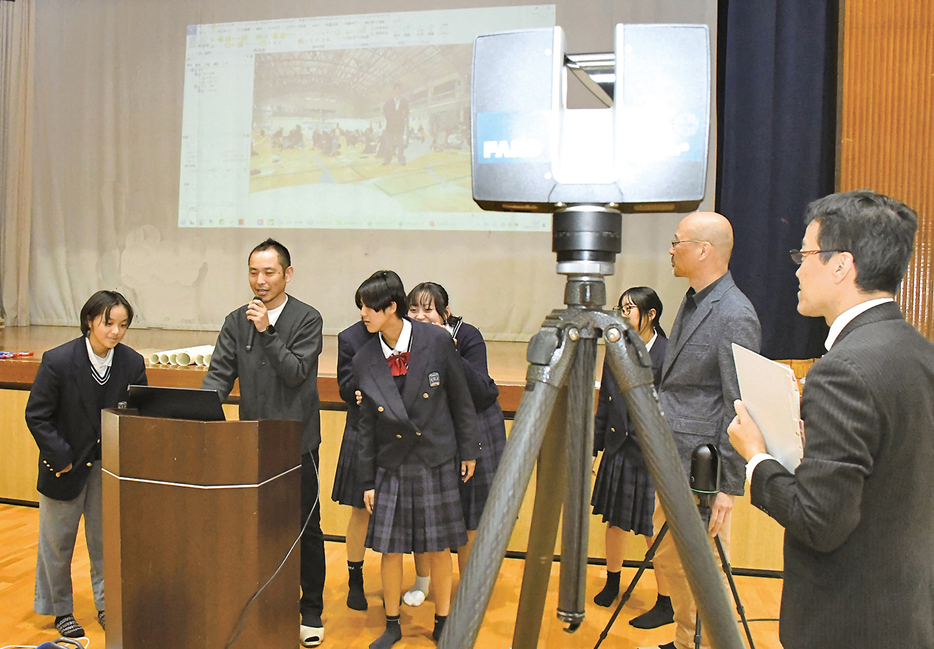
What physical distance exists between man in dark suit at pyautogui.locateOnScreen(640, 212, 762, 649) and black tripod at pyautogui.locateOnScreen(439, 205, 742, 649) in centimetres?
116

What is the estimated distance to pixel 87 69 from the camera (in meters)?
6.43

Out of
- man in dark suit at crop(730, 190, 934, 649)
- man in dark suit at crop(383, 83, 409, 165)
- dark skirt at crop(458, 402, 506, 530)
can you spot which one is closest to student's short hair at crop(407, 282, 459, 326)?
dark skirt at crop(458, 402, 506, 530)

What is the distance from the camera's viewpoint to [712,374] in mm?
1982

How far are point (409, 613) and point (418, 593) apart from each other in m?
0.12

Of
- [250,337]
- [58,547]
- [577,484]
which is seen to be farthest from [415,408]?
[577,484]

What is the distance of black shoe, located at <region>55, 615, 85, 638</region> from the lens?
2299 mm

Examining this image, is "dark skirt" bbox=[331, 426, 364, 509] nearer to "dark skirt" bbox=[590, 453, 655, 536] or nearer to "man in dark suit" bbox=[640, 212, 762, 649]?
"dark skirt" bbox=[590, 453, 655, 536]

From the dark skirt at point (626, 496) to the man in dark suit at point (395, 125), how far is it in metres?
3.69

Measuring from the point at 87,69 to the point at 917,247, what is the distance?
267 inches

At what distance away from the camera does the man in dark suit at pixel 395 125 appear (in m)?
5.63

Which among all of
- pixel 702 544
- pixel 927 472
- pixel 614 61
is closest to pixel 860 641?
pixel 927 472

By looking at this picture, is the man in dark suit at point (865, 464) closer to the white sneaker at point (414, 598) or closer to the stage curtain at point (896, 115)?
the white sneaker at point (414, 598)

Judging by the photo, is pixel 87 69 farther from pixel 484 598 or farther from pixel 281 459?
pixel 484 598

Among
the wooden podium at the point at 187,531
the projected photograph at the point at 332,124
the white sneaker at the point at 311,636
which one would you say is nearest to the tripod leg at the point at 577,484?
the wooden podium at the point at 187,531
